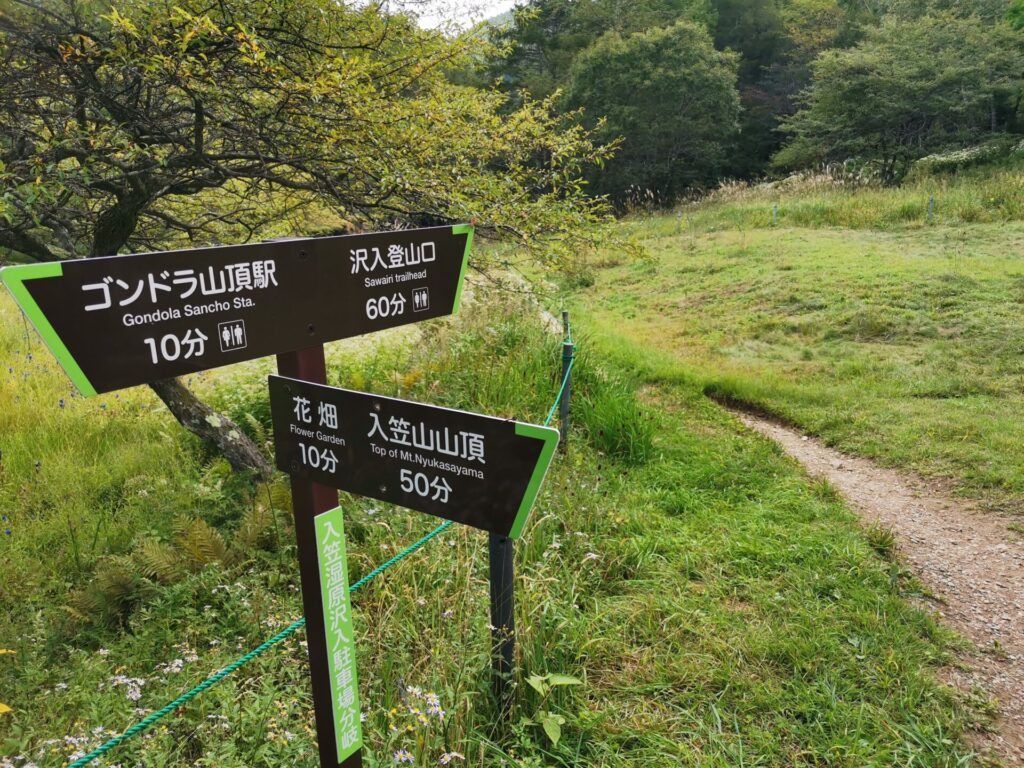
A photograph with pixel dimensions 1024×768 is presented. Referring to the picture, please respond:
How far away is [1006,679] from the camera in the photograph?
2.94m

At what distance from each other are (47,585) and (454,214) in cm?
273

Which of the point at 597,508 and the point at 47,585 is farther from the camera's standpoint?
the point at 597,508

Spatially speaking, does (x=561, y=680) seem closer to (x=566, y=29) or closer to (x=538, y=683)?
(x=538, y=683)

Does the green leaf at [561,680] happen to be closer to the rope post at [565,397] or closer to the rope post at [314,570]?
the rope post at [314,570]

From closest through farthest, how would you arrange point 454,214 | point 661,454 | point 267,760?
point 267,760 < point 454,214 < point 661,454

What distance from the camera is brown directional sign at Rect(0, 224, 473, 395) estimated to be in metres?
1.25

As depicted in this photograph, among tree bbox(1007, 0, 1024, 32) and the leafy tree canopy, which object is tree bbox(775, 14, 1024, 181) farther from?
the leafy tree canopy

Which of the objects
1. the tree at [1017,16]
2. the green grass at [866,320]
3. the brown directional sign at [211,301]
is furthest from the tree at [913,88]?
the brown directional sign at [211,301]

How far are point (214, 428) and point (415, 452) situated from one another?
305cm

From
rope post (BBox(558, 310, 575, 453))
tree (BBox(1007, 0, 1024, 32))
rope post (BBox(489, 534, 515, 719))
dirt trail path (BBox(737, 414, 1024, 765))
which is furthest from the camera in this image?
tree (BBox(1007, 0, 1024, 32))

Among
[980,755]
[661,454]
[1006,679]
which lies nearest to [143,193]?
[661,454]

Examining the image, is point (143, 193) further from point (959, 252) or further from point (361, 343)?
point (959, 252)

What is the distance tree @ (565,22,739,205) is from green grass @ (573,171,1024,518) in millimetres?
11438

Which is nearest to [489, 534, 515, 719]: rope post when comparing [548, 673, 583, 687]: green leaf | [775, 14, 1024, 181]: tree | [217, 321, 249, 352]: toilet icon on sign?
[548, 673, 583, 687]: green leaf
